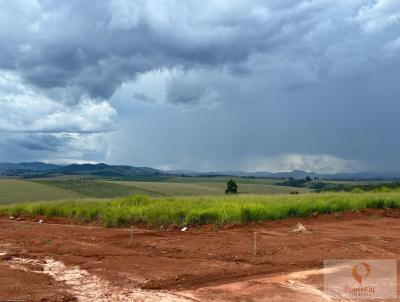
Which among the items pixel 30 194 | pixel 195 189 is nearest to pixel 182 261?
pixel 30 194

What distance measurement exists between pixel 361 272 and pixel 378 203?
16.2m

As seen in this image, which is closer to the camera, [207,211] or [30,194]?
[207,211]

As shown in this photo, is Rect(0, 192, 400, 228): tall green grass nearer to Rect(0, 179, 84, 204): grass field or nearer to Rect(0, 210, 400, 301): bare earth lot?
Rect(0, 210, 400, 301): bare earth lot

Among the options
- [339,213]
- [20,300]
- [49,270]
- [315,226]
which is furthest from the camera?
[339,213]

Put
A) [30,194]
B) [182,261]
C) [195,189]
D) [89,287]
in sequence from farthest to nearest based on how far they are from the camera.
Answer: [195,189] < [30,194] < [182,261] < [89,287]

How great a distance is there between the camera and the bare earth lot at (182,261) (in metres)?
9.66

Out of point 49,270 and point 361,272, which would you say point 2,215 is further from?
point 361,272

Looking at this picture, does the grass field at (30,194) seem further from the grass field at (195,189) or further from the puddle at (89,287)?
the puddle at (89,287)

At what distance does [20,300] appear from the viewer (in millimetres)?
8930

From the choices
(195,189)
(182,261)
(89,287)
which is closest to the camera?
(89,287)

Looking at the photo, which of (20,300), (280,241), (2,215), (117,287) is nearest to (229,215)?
(280,241)

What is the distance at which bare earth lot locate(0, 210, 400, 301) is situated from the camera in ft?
31.7

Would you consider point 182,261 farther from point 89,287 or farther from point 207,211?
point 207,211

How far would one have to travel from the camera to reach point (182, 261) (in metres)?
13.2
